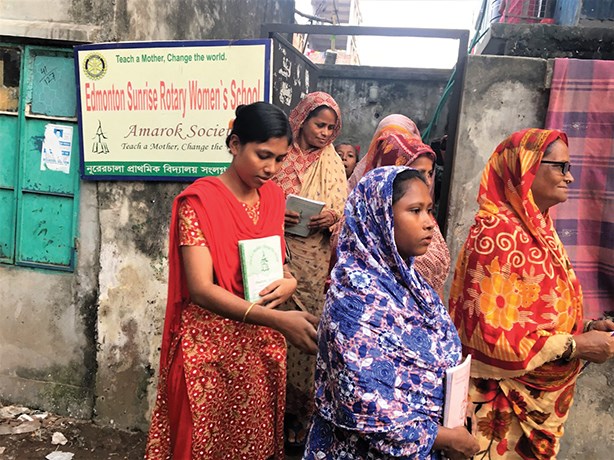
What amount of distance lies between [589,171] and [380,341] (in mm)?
2145

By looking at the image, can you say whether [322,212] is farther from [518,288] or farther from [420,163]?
[518,288]

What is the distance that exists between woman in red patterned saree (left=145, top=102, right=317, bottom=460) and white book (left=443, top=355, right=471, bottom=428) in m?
0.51

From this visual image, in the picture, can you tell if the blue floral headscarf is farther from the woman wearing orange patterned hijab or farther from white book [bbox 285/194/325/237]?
white book [bbox 285/194/325/237]

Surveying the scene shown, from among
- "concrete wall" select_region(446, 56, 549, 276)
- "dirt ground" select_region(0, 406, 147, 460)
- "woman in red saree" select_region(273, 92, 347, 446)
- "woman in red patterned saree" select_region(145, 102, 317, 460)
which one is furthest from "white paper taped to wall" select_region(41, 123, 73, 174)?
"concrete wall" select_region(446, 56, 549, 276)

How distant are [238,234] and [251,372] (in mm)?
557

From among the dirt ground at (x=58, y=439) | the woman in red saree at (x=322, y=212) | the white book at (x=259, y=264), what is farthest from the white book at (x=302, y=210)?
the dirt ground at (x=58, y=439)

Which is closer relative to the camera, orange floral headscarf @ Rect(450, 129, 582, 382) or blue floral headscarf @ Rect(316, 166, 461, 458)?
blue floral headscarf @ Rect(316, 166, 461, 458)

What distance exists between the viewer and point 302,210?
304cm

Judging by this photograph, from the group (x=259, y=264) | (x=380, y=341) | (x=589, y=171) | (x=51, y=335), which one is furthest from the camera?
(x=51, y=335)

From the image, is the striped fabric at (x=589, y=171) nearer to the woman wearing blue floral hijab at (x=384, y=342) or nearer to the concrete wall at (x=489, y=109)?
the concrete wall at (x=489, y=109)

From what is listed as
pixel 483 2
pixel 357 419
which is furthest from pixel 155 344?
pixel 483 2

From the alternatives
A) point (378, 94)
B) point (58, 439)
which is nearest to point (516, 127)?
point (58, 439)

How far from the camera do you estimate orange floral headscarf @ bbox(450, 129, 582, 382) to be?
1.98 m

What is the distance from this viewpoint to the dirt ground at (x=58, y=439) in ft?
10.6
